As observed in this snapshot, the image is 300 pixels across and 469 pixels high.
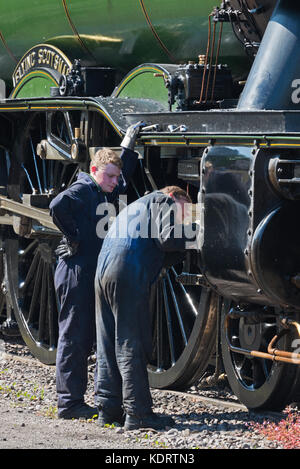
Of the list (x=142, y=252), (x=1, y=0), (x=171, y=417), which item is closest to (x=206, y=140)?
(x=142, y=252)

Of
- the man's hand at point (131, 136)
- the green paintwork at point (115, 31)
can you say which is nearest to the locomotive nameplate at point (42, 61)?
the green paintwork at point (115, 31)

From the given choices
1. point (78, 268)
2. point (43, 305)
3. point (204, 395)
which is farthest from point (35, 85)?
point (204, 395)

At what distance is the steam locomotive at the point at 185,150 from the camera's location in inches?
247

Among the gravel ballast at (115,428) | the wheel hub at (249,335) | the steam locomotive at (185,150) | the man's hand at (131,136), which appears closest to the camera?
the gravel ballast at (115,428)

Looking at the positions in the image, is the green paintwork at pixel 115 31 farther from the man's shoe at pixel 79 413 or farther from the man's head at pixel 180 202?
the man's shoe at pixel 79 413

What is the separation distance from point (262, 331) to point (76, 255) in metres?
1.18

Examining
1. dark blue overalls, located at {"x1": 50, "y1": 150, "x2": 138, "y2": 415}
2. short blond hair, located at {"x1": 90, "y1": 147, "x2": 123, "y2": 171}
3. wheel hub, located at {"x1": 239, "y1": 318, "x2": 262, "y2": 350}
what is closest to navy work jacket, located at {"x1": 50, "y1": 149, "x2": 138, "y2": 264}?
dark blue overalls, located at {"x1": 50, "y1": 150, "x2": 138, "y2": 415}

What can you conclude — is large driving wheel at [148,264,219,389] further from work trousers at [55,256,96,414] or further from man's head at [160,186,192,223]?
man's head at [160,186,192,223]

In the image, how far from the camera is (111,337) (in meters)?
6.71

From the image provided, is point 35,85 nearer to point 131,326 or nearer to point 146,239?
point 146,239

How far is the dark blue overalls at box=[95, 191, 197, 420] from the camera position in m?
6.51

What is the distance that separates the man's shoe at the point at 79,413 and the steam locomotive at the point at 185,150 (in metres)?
0.81

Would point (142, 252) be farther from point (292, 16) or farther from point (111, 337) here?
point (292, 16)

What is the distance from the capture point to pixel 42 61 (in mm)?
Result: 9547
